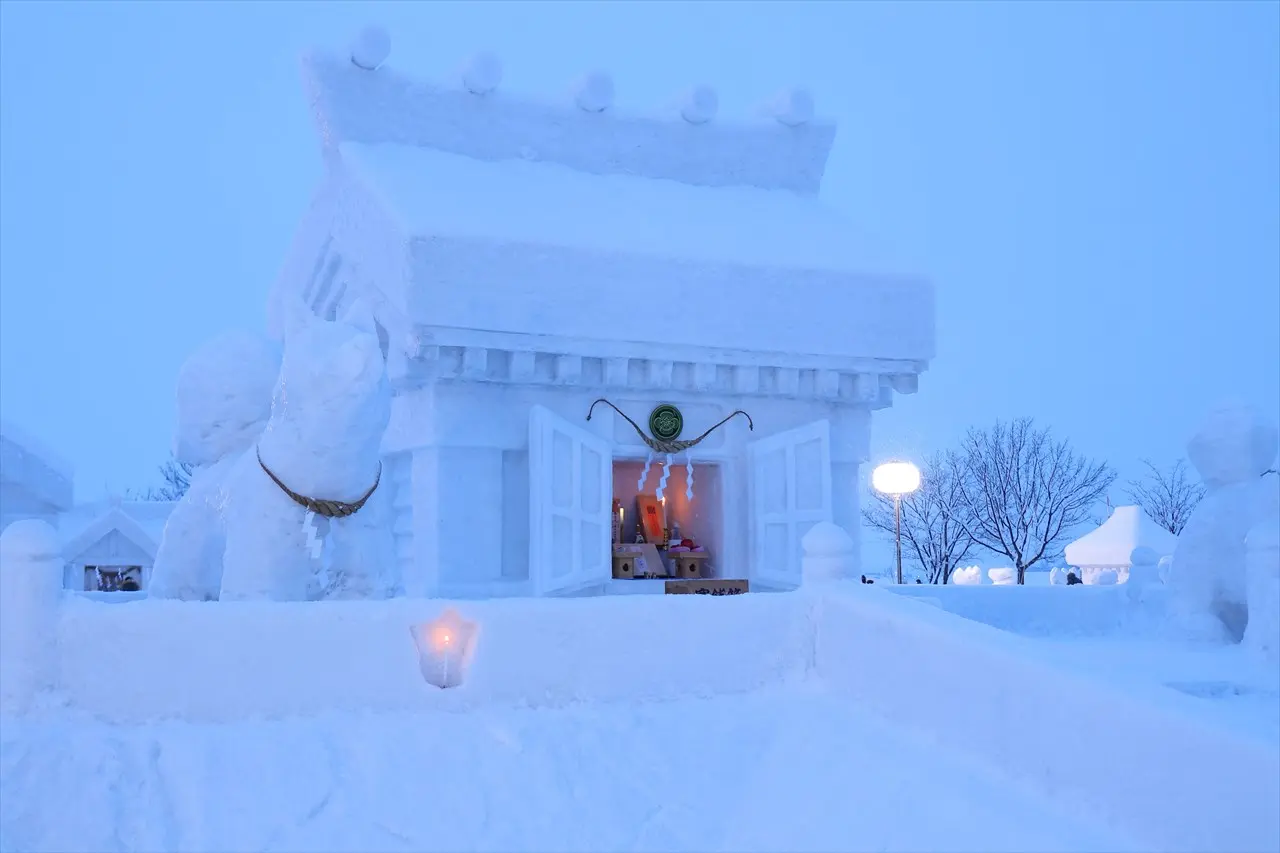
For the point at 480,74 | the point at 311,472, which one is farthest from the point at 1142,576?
the point at 311,472

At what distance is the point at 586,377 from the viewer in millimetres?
9609

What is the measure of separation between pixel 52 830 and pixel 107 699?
0.74 meters

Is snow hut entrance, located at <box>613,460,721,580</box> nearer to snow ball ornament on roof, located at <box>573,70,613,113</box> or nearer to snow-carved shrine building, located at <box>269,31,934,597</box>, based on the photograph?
snow-carved shrine building, located at <box>269,31,934,597</box>

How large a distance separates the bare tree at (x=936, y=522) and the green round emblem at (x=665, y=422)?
18.1 m

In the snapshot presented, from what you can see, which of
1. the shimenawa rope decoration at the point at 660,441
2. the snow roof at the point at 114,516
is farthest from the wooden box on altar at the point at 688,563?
the snow roof at the point at 114,516

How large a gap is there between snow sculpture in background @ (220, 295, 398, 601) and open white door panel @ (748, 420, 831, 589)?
16.0 feet

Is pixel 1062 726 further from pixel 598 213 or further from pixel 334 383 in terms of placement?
pixel 598 213

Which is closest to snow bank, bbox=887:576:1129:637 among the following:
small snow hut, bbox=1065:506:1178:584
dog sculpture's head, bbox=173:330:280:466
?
dog sculpture's head, bbox=173:330:280:466

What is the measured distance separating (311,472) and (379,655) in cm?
111

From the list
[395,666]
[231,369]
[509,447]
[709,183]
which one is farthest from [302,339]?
[709,183]

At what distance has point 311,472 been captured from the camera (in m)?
5.41

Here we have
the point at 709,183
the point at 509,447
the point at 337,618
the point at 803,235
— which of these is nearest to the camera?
the point at 337,618

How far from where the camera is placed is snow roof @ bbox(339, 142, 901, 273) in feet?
30.2

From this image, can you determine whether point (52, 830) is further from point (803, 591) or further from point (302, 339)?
point (803, 591)
